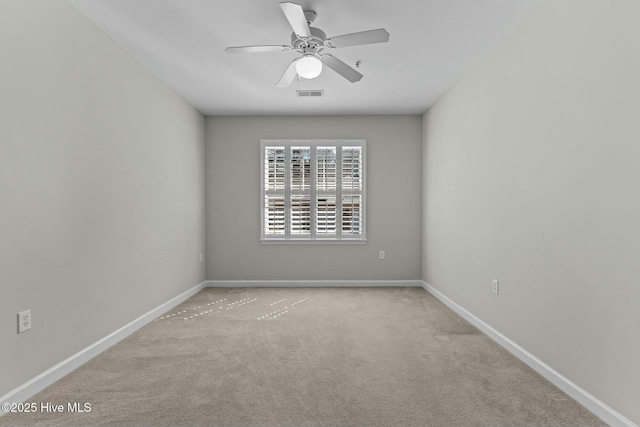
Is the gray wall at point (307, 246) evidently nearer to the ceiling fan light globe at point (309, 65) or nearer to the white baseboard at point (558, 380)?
the white baseboard at point (558, 380)

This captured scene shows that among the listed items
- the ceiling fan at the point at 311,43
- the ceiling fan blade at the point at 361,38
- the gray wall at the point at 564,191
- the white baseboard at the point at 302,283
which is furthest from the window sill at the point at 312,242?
the ceiling fan blade at the point at 361,38

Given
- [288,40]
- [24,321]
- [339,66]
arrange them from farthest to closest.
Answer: [288,40], [339,66], [24,321]

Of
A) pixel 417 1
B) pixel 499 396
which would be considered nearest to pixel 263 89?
pixel 417 1

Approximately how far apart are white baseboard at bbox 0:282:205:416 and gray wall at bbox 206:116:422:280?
1585mm

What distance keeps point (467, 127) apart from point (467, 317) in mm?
1879

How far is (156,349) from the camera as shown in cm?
Result: 273

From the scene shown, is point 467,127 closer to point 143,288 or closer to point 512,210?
point 512,210

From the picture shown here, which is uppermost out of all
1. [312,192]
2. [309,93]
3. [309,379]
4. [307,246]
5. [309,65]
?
[309,93]

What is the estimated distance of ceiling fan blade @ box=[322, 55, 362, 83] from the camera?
2.68 m

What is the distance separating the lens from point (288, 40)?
291 centimetres

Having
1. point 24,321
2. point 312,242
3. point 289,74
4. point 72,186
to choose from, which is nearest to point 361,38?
point 289,74

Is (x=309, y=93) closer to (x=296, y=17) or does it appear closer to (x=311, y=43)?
(x=311, y=43)

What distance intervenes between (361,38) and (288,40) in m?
0.86

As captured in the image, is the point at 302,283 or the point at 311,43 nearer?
the point at 311,43
